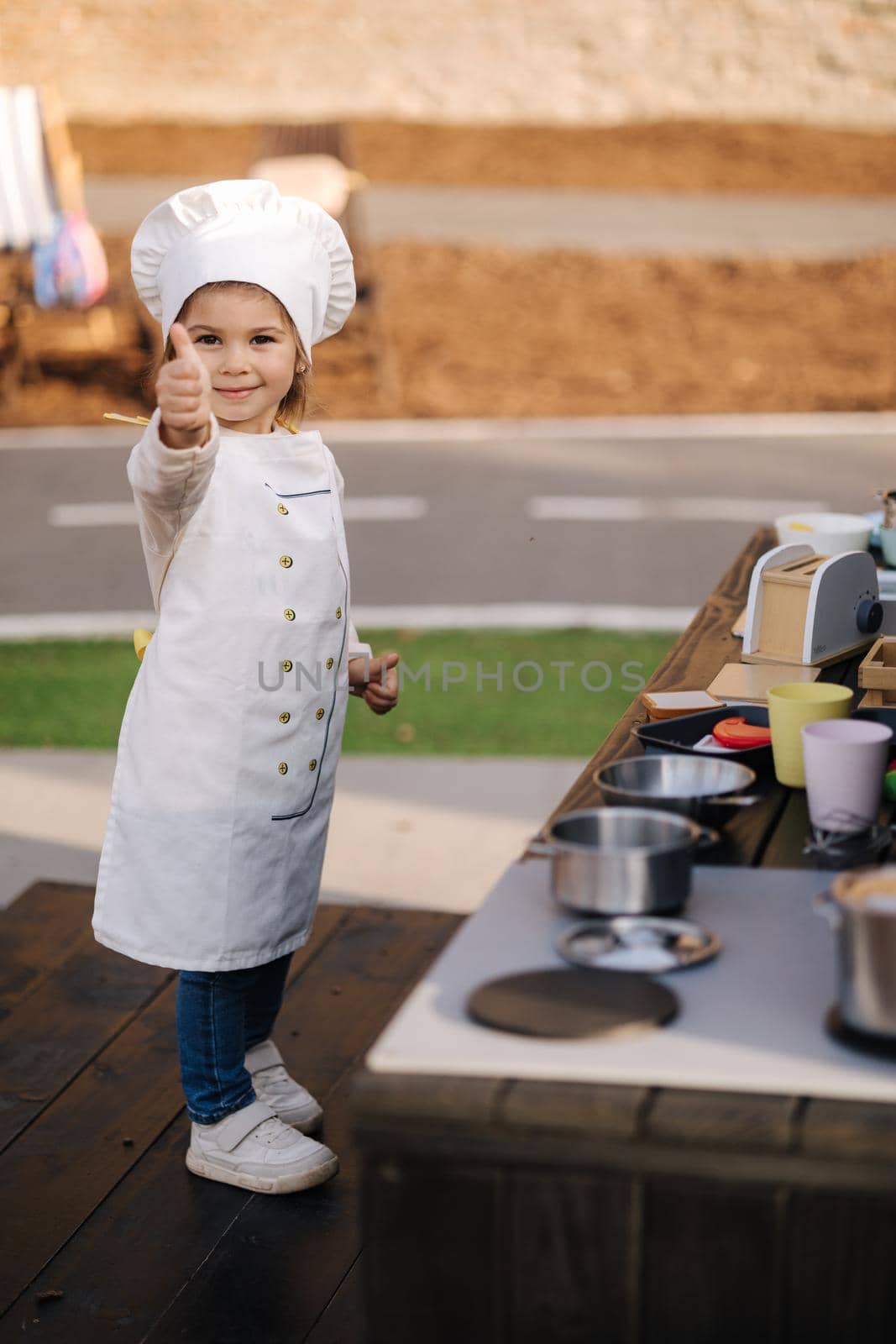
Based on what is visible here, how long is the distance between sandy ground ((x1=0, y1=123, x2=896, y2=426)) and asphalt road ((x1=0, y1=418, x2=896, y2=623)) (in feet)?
3.41

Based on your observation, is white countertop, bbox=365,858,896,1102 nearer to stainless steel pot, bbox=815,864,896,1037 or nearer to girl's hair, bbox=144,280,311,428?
stainless steel pot, bbox=815,864,896,1037

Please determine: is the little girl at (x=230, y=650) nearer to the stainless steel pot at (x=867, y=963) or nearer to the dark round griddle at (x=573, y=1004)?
the dark round griddle at (x=573, y=1004)

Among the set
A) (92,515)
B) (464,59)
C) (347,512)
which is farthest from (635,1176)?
(464,59)

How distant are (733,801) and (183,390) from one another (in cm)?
92

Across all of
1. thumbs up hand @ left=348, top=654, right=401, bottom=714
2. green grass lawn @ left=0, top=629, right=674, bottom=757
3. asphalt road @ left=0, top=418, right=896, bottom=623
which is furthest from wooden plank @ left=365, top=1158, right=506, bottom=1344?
asphalt road @ left=0, top=418, right=896, bottom=623

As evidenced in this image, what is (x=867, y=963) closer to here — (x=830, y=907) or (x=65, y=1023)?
(x=830, y=907)

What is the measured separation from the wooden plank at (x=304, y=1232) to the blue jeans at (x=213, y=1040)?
0.48 feet

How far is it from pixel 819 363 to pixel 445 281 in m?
3.57

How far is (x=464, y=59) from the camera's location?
19734mm

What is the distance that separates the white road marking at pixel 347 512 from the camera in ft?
26.5

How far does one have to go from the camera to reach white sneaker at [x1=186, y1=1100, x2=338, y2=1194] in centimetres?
274

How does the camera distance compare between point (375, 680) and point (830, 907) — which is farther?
point (375, 680)

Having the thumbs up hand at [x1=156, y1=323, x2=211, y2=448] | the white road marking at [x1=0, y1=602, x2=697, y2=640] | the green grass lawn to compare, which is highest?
the thumbs up hand at [x1=156, y1=323, x2=211, y2=448]

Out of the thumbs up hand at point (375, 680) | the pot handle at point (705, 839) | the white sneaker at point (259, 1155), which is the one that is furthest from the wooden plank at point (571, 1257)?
the thumbs up hand at point (375, 680)
